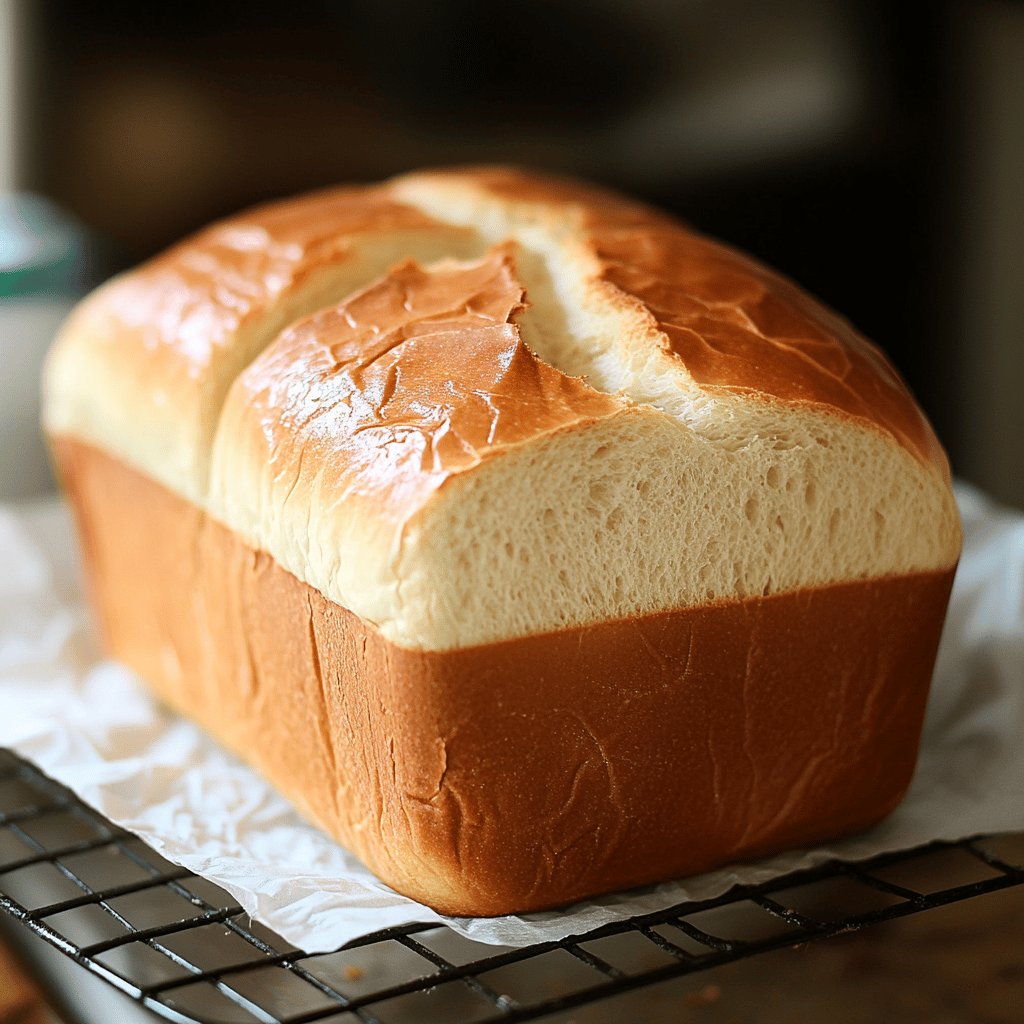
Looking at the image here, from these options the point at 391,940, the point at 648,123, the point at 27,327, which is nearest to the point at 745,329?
the point at 391,940

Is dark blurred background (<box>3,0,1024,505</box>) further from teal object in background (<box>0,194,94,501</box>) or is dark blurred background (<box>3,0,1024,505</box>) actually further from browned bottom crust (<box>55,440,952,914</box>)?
browned bottom crust (<box>55,440,952,914</box>)

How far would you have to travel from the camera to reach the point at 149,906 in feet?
3.92

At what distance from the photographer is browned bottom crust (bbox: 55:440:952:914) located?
3.57 ft

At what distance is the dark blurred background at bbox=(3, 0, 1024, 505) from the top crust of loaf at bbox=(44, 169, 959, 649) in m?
0.57

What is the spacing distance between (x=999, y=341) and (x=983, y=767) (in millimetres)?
688

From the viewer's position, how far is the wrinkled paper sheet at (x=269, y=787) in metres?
1.14

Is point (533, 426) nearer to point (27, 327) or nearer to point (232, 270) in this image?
point (232, 270)

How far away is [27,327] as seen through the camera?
250 cm

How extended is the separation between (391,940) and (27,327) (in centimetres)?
171

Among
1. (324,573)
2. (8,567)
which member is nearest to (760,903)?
(324,573)

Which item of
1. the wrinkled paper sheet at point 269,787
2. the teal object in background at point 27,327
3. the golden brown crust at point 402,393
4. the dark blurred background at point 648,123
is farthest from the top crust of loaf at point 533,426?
the teal object in background at point 27,327

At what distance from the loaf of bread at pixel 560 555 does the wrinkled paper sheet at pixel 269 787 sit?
32mm

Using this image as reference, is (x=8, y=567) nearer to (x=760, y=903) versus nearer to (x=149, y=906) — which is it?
(x=149, y=906)

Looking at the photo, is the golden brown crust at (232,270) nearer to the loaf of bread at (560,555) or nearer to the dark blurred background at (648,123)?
the loaf of bread at (560,555)
